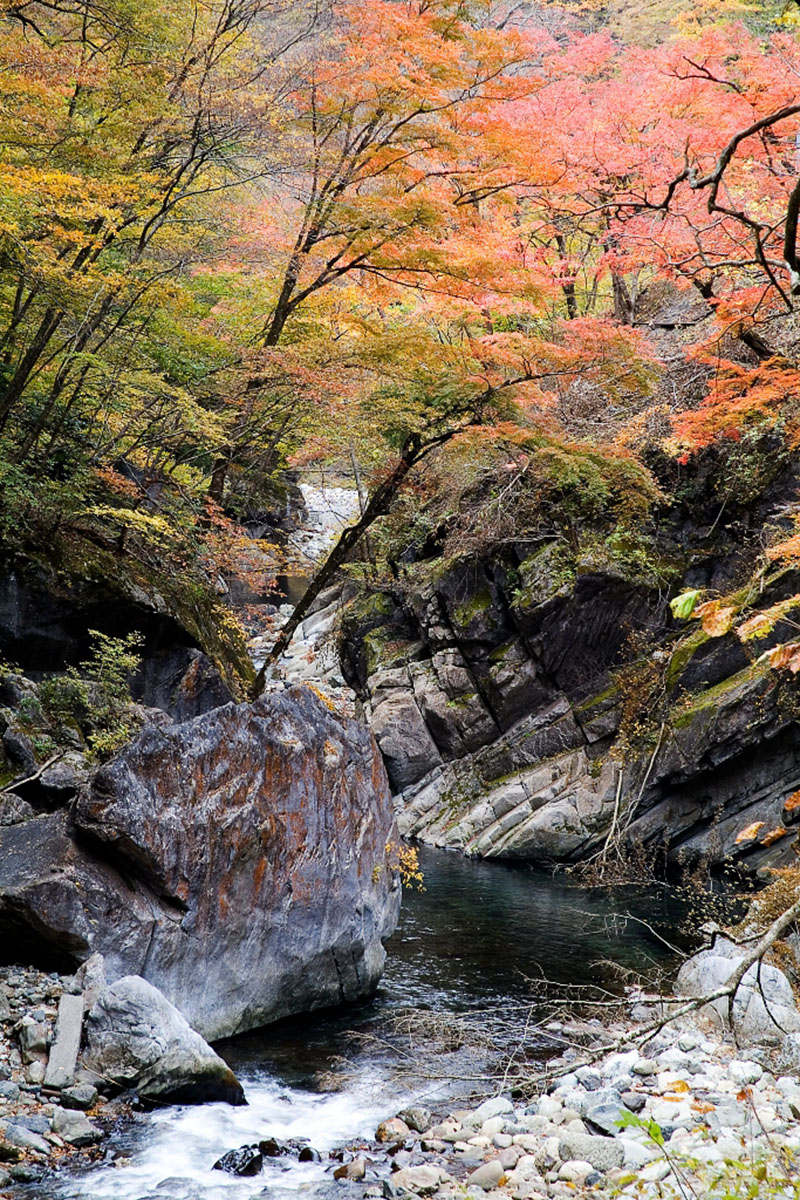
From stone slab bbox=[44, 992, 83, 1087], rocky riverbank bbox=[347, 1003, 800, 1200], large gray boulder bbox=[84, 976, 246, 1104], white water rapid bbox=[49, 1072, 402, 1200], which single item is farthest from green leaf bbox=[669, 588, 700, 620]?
stone slab bbox=[44, 992, 83, 1087]

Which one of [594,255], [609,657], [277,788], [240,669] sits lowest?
[277,788]

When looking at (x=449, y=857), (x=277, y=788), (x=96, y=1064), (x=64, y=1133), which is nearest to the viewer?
(x=64, y=1133)

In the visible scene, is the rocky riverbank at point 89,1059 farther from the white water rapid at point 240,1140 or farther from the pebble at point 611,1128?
the pebble at point 611,1128

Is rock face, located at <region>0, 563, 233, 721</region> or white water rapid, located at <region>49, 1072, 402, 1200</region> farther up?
rock face, located at <region>0, 563, 233, 721</region>

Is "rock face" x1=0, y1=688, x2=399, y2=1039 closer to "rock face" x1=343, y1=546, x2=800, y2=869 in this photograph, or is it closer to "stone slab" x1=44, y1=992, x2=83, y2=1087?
"stone slab" x1=44, y1=992, x2=83, y2=1087

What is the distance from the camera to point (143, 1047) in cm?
Answer: 675

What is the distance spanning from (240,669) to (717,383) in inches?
348

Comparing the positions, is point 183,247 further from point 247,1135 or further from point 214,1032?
point 247,1135

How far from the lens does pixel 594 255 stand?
73.0ft

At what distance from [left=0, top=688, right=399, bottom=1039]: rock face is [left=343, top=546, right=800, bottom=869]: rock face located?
21.1 ft

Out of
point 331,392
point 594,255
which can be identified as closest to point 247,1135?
point 331,392

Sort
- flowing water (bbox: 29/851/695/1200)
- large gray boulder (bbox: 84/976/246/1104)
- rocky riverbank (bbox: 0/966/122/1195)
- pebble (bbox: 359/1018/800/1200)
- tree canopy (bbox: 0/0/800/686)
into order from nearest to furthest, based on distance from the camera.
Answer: pebble (bbox: 359/1018/800/1200) < rocky riverbank (bbox: 0/966/122/1195) < flowing water (bbox: 29/851/695/1200) < large gray boulder (bbox: 84/976/246/1104) < tree canopy (bbox: 0/0/800/686)

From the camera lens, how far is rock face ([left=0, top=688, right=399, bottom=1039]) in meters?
7.46

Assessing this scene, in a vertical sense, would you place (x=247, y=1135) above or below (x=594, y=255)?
below
